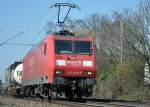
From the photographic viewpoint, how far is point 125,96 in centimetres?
4134

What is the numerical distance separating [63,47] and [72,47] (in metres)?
0.49

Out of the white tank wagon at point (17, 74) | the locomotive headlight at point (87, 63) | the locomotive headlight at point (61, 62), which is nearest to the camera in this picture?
the locomotive headlight at point (61, 62)

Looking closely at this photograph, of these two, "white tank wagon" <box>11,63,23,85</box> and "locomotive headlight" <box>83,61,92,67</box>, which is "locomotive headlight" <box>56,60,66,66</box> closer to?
"locomotive headlight" <box>83,61,92,67</box>

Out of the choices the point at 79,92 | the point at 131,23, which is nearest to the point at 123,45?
the point at 131,23

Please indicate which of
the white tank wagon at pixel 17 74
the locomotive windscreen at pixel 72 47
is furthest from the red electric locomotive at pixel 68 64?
the white tank wagon at pixel 17 74

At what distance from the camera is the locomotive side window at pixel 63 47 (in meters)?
25.8

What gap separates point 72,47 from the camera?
1026 inches

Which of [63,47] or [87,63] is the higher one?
[63,47]

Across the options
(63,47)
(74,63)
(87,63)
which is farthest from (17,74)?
(87,63)

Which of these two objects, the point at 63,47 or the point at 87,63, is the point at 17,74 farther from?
the point at 87,63

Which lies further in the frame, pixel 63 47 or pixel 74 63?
pixel 63 47

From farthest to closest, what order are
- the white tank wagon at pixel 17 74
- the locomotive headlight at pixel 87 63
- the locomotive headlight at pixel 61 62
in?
the white tank wagon at pixel 17 74
the locomotive headlight at pixel 87 63
the locomotive headlight at pixel 61 62

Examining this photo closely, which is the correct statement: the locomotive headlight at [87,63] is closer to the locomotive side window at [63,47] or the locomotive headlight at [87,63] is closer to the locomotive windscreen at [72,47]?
the locomotive windscreen at [72,47]

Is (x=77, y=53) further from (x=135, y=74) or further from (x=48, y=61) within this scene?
A: (x=135, y=74)
